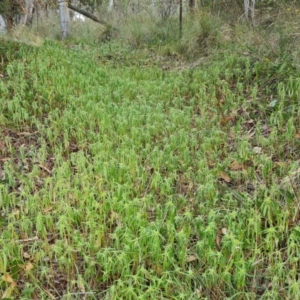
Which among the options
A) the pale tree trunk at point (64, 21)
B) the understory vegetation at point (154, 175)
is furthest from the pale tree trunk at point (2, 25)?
the pale tree trunk at point (64, 21)

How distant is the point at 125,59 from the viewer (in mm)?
7340

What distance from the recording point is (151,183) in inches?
125

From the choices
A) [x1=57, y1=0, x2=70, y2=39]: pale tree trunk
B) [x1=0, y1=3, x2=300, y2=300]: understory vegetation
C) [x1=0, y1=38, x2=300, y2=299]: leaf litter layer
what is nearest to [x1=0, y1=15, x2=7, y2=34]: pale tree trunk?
[x1=0, y1=3, x2=300, y2=300]: understory vegetation

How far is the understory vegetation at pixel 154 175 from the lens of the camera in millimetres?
Result: 2346

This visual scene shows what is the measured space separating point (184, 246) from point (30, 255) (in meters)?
1.06

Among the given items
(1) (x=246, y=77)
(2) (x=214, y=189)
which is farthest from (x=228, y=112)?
(2) (x=214, y=189)

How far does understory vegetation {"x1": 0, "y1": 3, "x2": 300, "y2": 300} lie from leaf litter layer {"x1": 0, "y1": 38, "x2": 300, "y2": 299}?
0.01 meters

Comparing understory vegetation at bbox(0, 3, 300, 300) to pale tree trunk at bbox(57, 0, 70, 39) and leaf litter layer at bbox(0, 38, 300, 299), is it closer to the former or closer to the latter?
leaf litter layer at bbox(0, 38, 300, 299)

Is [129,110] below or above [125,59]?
below

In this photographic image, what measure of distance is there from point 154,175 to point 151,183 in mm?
102

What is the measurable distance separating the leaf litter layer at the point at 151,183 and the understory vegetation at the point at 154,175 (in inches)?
0.5

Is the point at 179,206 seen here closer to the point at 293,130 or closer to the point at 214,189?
the point at 214,189

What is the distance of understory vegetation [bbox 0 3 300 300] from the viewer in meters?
2.35

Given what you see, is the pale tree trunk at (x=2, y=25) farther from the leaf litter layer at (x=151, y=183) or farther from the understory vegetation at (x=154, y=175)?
the leaf litter layer at (x=151, y=183)
